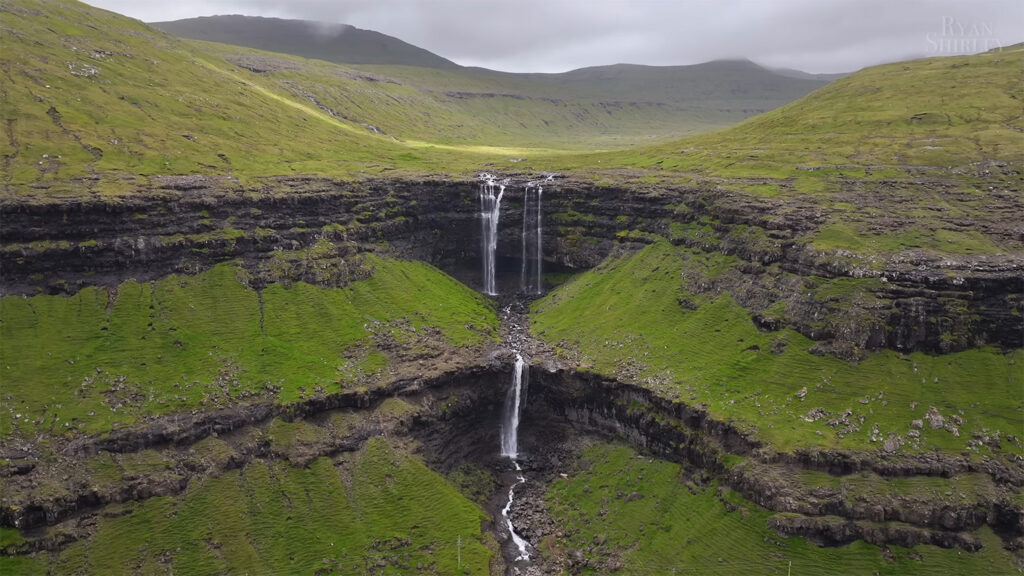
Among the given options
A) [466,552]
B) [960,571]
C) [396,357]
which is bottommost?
[466,552]

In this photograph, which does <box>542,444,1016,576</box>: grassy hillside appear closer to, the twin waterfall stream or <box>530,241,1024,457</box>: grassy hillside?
<box>530,241,1024,457</box>: grassy hillside

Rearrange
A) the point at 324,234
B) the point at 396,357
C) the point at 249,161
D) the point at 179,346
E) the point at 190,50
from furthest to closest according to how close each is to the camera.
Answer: the point at 190,50, the point at 249,161, the point at 324,234, the point at 396,357, the point at 179,346

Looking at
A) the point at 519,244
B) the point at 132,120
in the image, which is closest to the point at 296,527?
the point at 519,244

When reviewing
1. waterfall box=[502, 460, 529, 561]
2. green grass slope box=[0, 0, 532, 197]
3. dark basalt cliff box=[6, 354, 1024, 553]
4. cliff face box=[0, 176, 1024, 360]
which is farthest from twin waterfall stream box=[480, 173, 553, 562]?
waterfall box=[502, 460, 529, 561]

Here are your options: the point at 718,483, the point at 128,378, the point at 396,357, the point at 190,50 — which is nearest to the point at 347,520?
the point at 396,357

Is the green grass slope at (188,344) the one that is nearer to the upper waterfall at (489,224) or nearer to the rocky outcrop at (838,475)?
the upper waterfall at (489,224)

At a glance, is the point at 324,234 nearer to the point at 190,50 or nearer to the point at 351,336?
the point at 351,336

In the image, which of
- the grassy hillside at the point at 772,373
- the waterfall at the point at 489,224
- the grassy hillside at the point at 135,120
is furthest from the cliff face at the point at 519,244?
the grassy hillside at the point at 135,120
